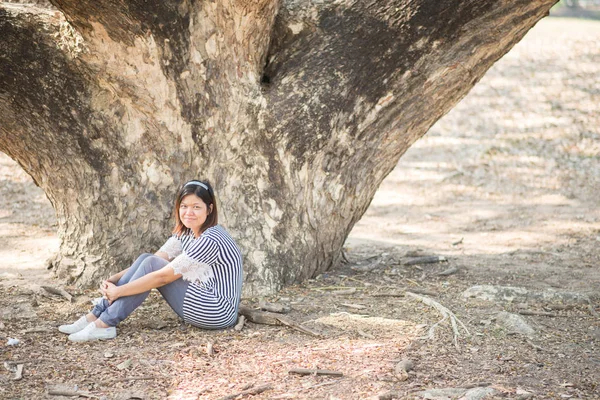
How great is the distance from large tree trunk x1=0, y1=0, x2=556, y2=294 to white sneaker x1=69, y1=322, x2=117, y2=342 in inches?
39.8

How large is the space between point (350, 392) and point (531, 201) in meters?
6.93

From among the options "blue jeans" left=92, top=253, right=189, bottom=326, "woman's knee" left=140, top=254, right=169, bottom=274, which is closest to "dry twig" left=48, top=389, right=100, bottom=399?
"blue jeans" left=92, top=253, right=189, bottom=326

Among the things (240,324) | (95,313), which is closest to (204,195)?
(240,324)

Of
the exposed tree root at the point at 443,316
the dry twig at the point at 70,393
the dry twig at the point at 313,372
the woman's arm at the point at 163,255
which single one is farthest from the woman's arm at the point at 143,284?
the exposed tree root at the point at 443,316

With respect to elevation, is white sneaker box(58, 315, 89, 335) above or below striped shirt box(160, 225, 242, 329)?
below

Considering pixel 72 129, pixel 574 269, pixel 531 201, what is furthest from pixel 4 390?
pixel 531 201

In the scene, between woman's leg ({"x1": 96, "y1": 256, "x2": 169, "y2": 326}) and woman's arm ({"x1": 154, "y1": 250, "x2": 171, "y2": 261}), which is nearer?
woman's leg ({"x1": 96, "y1": 256, "x2": 169, "y2": 326})

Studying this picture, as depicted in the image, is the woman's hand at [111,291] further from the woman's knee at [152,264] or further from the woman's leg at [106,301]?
the woman's knee at [152,264]

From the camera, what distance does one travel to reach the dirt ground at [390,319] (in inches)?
145

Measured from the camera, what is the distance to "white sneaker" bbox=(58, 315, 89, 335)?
447cm

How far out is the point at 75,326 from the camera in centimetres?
447

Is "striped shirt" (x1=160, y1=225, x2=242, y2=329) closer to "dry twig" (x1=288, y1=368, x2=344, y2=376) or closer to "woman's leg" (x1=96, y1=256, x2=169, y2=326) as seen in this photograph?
"woman's leg" (x1=96, y1=256, x2=169, y2=326)

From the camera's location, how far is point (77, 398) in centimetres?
356

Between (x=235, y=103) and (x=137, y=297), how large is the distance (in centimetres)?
161
